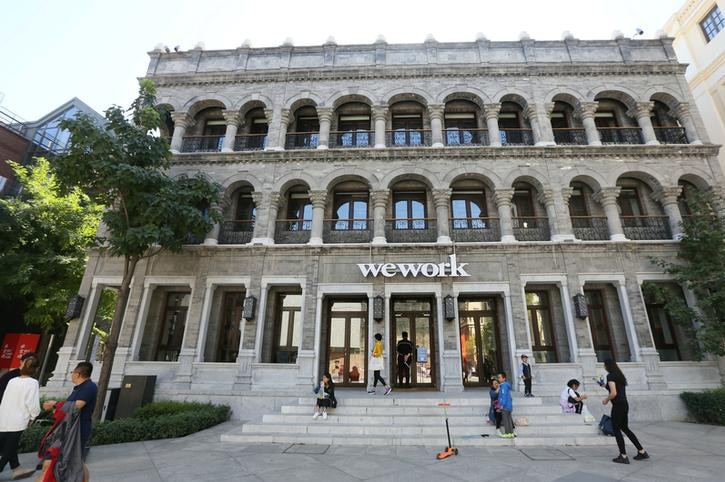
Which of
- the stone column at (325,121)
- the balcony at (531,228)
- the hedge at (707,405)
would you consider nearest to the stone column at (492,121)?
the balcony at (531,228)

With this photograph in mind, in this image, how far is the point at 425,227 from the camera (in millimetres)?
15867

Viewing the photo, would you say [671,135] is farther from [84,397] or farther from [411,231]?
→ [84,397]

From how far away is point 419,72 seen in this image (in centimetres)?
1744

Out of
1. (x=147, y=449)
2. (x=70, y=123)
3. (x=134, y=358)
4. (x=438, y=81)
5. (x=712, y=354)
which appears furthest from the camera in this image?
(x=438, y=81)

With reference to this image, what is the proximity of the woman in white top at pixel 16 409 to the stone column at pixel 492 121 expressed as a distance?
57.1 ft

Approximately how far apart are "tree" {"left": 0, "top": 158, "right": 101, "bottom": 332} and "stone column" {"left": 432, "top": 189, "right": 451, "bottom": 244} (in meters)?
16.4

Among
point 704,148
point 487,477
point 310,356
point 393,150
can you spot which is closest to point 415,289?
point 310,356

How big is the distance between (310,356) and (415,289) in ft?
16.6

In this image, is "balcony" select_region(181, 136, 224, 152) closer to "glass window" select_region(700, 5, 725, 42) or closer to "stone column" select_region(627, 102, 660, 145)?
"stone column" select_region(627, 102, 660, 145)

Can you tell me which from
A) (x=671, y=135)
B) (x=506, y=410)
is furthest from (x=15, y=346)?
(x=671, y=135)

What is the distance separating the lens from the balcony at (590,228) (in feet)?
49.8

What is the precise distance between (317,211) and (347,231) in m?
1.70

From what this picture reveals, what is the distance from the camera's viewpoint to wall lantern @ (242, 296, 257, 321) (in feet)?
45.3

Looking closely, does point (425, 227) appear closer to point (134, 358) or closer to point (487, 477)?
point (487, 477)
